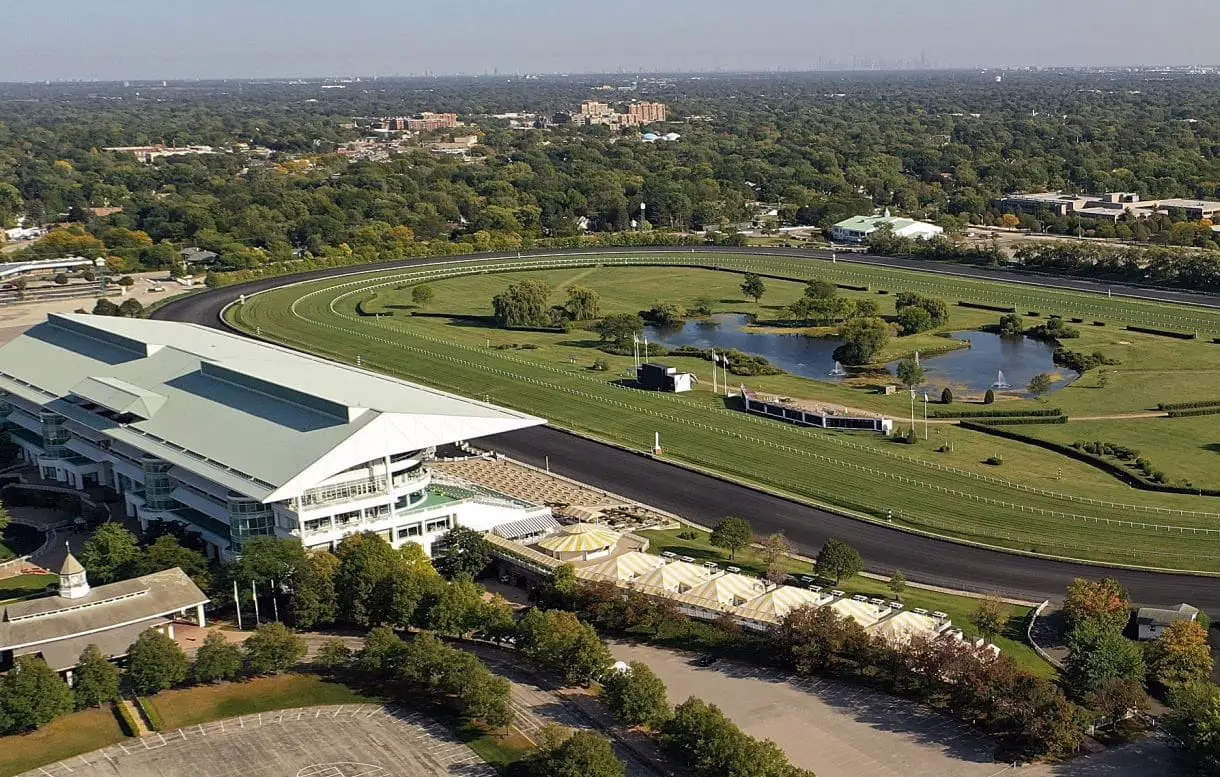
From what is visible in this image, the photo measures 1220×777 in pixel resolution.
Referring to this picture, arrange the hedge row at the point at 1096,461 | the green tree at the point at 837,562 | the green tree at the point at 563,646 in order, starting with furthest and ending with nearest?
1. the hedge row at the point at 1096,461
2. the green tree at the point at 837,562
3. the green tree at the point at 563,646

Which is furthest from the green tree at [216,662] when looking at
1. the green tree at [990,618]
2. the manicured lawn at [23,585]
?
the green tree at [990,618]

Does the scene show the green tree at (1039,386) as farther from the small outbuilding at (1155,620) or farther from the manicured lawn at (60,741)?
the manicured lawn at (60,741)

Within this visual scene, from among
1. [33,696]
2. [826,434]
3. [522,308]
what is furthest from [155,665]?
[522,308]

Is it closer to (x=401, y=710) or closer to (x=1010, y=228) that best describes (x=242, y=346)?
(x=401, y=710)

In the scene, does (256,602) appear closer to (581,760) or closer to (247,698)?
(247,698)

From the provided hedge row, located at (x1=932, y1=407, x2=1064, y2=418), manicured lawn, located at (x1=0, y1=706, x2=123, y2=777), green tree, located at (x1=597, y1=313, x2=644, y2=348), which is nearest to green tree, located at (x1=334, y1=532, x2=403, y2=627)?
manicured lawn, located at (x1=0, y1=706, x2=123, y2=777)

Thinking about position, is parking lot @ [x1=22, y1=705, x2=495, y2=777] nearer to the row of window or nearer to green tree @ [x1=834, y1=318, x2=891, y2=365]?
the row of window
